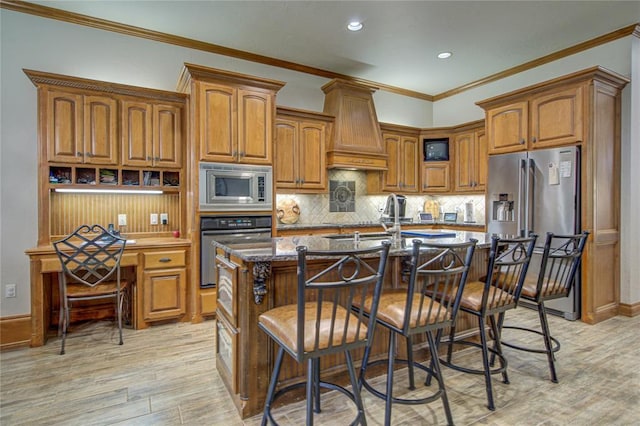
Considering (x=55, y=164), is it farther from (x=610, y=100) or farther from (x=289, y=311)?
(x=610, y=100)

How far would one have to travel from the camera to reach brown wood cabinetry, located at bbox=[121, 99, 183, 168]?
141 inches

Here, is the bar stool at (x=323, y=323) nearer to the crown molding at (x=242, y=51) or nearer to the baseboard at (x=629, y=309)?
the crown molding at (x=242, y=51)

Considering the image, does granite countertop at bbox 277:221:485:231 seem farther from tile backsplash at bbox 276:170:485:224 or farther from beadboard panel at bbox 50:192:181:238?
beadboard panel at bbox 50:192:181:238

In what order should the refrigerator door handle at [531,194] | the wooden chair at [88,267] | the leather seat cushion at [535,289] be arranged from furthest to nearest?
the refrigerator door handle at [531,194] → the wooden chair at [88,267] → the leather seat cushion at [535,289]

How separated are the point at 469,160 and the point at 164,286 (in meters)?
4.73

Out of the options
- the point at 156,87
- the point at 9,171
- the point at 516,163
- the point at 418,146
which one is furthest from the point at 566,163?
the point at 9,171

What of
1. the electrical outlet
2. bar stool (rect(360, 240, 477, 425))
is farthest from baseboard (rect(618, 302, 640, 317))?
the electrical outlet

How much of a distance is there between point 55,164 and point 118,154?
1.78 ft

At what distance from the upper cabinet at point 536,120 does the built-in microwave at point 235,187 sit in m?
2.96

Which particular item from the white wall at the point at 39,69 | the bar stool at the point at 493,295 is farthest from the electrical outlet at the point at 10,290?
the bar stool at the point at 493,295

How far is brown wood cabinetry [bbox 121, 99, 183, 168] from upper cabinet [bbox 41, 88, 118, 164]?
0.35 feet

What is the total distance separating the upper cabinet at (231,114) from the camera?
359 cm

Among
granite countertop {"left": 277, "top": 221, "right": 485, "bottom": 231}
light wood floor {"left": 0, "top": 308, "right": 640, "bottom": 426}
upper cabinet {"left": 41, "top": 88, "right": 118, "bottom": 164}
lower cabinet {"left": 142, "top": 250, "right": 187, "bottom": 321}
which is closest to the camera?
light wood floor {"left": 0, "top": 308, "right": 640, "bottom": 426}

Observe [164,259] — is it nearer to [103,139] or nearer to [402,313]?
[103,139]
